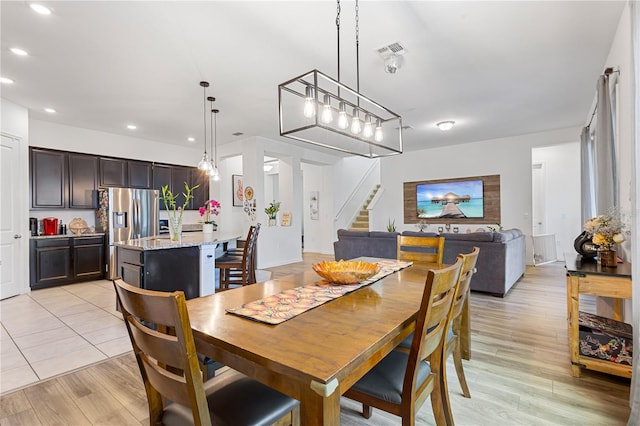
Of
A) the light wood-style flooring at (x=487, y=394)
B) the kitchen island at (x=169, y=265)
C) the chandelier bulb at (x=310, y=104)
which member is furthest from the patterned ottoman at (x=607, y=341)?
the kitchen island at (x=169, y=265)

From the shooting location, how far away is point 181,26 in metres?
2.61

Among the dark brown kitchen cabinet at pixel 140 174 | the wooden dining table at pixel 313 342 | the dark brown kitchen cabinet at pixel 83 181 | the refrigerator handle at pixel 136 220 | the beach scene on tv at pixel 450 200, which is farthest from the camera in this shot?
the beach scene on tv at pixel 450 200

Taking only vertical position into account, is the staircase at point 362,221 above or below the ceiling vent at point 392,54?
below

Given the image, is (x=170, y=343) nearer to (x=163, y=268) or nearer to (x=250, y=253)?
(x=163, y=268)

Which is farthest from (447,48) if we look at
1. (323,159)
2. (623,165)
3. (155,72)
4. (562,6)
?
(323,159)

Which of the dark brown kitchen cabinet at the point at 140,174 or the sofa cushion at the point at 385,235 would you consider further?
the dark brown kitchen cabinet at the point at 140,174

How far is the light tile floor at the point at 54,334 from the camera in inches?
92.4

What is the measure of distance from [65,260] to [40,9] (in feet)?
13.4

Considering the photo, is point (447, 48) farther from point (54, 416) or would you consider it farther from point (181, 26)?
point (54, 416)

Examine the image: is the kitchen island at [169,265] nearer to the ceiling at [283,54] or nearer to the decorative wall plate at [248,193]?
the ceiling at [283,54]

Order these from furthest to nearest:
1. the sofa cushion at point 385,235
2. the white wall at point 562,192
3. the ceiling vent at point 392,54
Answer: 1. the white wall at point 562,192
2. the sofa cushion at point 385,235
3. the ceiling vent at point 392,54

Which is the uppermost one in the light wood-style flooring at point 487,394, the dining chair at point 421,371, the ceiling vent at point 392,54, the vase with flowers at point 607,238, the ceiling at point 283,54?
the ceiling at point 283,54

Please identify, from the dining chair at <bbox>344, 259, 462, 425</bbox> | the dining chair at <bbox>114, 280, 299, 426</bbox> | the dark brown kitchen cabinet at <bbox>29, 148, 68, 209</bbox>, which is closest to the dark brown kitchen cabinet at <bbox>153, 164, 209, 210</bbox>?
the dark brown kitchen cabinet at <bbox>29, 148, 68, 209</bbox>

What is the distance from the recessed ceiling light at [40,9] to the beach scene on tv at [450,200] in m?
7.26
